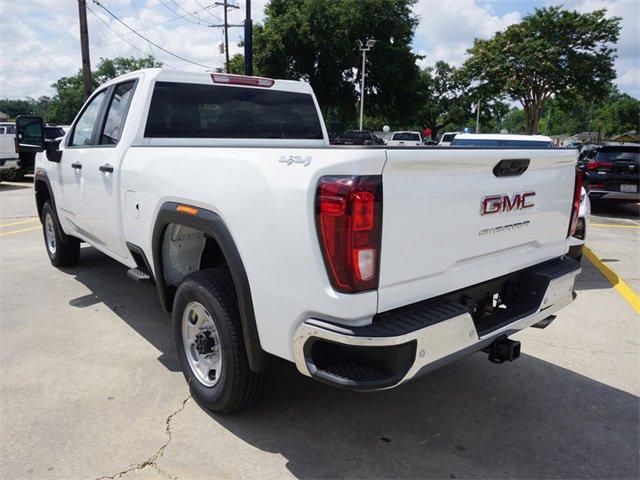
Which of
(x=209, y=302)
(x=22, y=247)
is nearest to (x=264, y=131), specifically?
(x=209, y=302)

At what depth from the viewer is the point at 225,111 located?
14.1 ft

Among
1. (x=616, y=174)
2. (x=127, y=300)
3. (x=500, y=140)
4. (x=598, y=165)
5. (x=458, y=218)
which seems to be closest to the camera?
(x=458, y=218)

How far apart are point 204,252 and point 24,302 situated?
2.78 metres

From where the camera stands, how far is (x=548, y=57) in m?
31.3

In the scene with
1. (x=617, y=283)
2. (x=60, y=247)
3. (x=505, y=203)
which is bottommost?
(x=617, y=283)

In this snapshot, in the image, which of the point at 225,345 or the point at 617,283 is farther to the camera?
the point at 617,283

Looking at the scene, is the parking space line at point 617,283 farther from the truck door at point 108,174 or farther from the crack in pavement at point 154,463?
the truck door at point 108,174

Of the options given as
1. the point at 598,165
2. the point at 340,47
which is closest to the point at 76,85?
the point at 340,47

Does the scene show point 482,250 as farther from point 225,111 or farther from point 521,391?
point 225,111

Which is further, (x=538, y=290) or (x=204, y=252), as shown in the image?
(x=204, y=252)

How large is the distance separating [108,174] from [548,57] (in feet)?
109

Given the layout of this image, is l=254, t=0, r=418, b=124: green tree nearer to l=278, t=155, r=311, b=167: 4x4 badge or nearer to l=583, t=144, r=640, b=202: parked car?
l=583, t=144, r=640, b=202: parked car

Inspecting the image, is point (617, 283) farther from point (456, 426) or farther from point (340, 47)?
point (340, 47)

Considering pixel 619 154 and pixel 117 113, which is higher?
pixel 117 113
